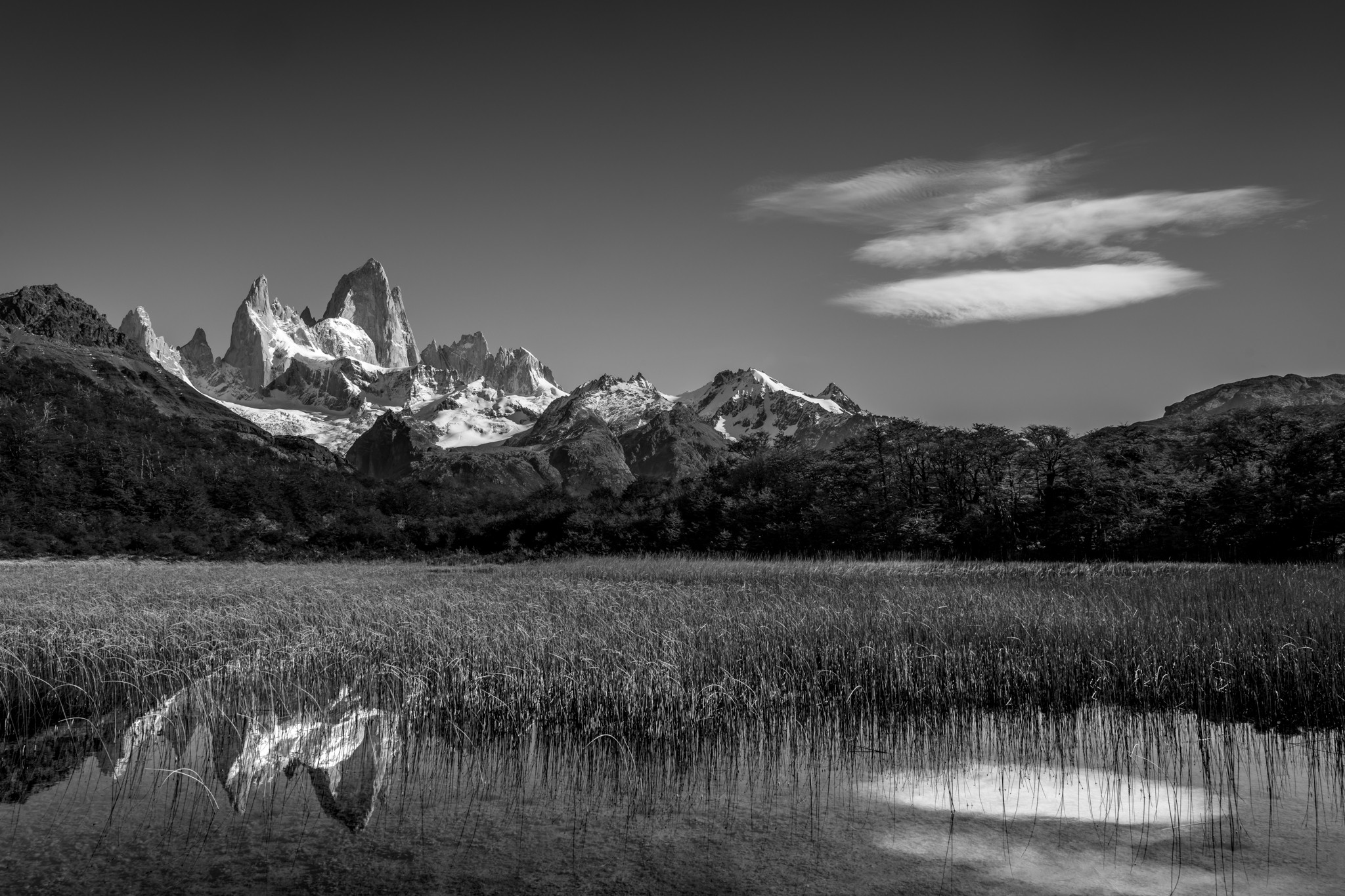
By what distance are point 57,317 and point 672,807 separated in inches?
7811

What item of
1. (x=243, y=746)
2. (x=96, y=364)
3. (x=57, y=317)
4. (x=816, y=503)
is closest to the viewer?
(x=243, y=746)

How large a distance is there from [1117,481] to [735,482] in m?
30.1

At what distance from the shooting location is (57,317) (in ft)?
531

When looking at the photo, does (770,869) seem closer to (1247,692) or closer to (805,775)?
(805,775)

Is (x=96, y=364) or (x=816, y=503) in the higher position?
(x=96, y=364)

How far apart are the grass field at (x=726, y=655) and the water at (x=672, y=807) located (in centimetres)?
58

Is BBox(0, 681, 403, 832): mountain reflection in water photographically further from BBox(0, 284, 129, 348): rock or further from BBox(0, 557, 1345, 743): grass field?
BBox(0, 284, 129, 348): rock

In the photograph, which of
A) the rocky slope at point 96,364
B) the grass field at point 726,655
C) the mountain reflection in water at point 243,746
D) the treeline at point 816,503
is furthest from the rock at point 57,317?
the mountain reflection in water at point 243,746

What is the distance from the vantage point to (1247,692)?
10070 mm

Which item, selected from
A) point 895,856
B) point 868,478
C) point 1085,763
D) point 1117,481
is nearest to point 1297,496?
point 1117,481

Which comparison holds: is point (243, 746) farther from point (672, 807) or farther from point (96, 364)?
point (96, 364)

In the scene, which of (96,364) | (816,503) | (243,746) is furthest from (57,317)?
(243,746)

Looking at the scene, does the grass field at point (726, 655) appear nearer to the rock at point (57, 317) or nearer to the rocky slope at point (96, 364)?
the rocky slope at point (96, 364)

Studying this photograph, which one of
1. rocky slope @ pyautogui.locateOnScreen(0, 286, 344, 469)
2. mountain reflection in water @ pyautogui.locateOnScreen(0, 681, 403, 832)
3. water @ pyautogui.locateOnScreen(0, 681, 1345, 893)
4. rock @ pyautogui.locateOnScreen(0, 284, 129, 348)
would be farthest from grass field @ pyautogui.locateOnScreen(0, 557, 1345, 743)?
rock @ pyautogui.locateOnScreen(0, 284, 129, 348)
